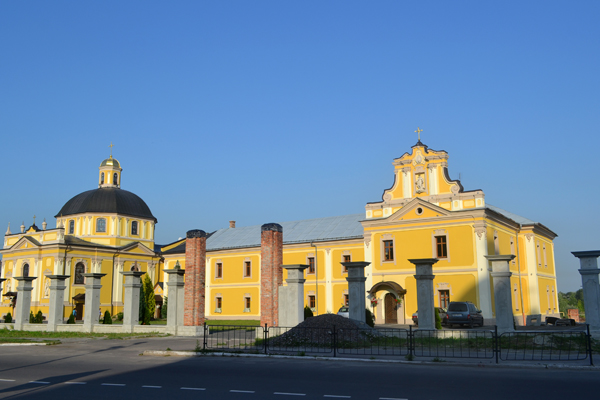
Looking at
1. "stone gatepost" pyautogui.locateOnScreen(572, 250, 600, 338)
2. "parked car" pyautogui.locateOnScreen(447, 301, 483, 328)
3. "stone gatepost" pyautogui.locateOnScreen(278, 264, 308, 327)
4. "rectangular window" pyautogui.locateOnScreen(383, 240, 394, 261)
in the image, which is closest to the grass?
"stone gatepost" pyautogui.locateOnScreen(278, 264, 308, 327)

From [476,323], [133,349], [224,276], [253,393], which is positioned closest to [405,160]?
[476,323]

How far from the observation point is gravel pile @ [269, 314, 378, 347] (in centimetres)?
1755

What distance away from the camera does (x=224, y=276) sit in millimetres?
48812

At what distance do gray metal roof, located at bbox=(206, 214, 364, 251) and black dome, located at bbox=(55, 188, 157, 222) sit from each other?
1396cm

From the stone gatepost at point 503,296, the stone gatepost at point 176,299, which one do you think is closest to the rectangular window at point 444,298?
the stone gatepost at point 503,296

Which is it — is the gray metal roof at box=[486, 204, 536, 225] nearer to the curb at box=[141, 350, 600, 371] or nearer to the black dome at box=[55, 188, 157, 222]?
the curb at box=[141, 350, 600, 371]

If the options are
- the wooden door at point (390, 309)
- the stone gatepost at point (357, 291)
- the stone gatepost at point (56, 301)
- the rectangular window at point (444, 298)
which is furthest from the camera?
the wooden door at point (390, 309)

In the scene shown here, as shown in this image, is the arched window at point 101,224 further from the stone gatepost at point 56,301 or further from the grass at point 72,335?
the grass at point 72,335

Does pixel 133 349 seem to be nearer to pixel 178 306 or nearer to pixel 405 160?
pixel 178 306

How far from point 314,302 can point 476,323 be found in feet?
54.2

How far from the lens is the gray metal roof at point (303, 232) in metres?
44.1

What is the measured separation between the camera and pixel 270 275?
73.2ft

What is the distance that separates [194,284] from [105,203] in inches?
1616

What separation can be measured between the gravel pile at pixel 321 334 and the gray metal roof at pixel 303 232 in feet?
77.8
